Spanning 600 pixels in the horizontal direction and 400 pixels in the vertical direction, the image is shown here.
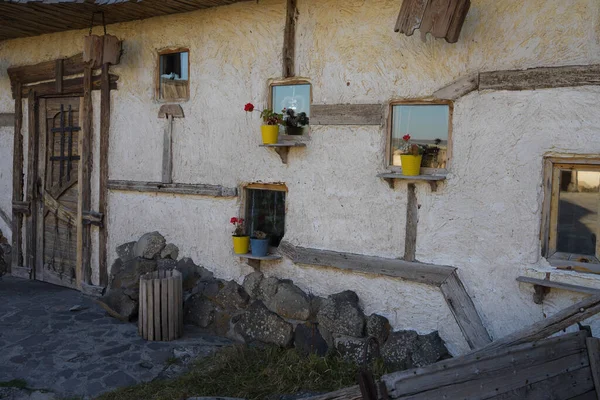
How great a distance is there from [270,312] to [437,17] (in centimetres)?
325

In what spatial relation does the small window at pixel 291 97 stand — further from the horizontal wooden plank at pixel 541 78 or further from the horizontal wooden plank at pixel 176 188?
the horizontal wooden plank at pixel 541 78

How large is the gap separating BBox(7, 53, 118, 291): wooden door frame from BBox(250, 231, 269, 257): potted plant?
8.60 feet

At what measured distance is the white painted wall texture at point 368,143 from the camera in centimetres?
448

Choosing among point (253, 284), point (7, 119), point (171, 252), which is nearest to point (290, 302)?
point (253, 284)

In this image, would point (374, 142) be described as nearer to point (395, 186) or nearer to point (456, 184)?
point (395, 186)

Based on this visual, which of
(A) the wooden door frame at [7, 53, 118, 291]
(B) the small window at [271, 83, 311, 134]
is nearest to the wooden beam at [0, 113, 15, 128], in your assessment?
(A) the wooden door frame at [7, 53, 118, 291]

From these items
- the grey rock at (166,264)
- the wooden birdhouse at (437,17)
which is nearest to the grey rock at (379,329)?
the wooden birdhouse at (437,17)

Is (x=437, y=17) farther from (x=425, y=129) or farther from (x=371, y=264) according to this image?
(x=371, y=264)

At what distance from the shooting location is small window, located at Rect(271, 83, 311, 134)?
5.83m

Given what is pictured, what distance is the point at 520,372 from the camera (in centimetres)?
357

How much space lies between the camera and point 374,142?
528 centimetres

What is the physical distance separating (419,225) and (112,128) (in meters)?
4.45

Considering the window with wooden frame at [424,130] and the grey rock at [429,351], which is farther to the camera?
the window with wooden frame at [424,130]

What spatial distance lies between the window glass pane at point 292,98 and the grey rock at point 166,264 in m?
2.29
